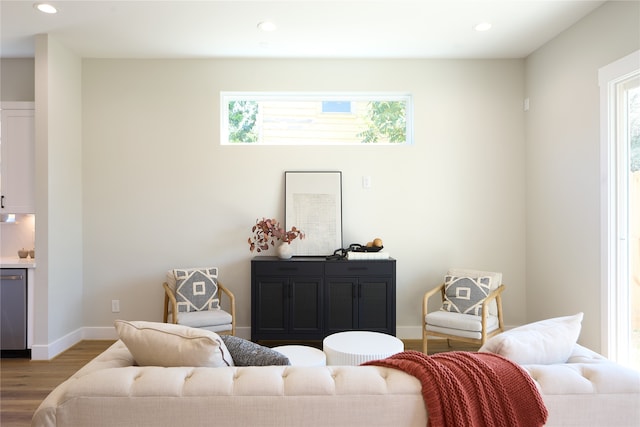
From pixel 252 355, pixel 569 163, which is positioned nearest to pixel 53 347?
pixel 252 355

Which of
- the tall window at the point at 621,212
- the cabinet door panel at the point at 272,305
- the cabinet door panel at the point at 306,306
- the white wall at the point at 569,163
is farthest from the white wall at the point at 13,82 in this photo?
the tall window at the point at 621,212

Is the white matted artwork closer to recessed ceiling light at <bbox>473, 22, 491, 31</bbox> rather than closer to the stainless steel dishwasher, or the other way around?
recessed ceiling light at <bbox>473, 22, 491, 31</bbox>

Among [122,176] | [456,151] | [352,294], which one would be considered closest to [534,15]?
[456,151]

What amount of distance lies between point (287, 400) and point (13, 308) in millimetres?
3642

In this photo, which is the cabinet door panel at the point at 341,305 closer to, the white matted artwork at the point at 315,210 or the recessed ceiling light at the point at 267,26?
the white matted artwork at the point at 315,210

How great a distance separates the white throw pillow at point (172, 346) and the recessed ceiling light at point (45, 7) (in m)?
2.90

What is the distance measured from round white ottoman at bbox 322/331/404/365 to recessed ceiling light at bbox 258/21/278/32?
104 inches

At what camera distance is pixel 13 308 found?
3723 millimetres

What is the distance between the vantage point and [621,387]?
1353 millimetres

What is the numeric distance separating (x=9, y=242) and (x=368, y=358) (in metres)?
3.95

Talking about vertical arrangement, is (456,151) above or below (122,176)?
above

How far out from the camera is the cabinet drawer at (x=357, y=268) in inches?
154

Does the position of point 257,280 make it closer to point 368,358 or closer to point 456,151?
point 368,358

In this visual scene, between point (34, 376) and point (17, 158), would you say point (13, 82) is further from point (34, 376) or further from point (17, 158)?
point (34, 376)
